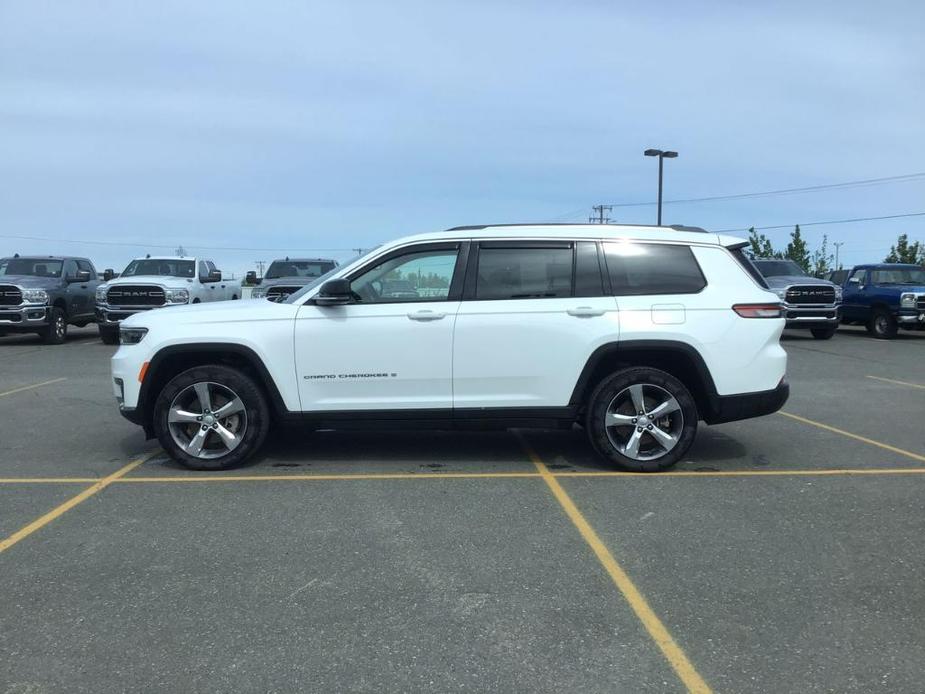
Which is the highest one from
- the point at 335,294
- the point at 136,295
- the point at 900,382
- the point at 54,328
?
the point at 335,294

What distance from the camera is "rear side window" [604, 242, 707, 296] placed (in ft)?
20.0

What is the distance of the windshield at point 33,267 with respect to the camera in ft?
61.2

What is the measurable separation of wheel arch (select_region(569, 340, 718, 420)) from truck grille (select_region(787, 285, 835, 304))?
14.4 metres

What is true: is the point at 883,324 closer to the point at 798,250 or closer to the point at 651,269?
the point at 651,269

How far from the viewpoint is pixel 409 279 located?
6.15 meters

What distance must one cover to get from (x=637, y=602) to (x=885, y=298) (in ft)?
62.9

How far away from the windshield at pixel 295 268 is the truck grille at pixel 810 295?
11.3m

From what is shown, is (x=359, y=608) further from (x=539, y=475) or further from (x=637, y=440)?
(x=637, y=440)

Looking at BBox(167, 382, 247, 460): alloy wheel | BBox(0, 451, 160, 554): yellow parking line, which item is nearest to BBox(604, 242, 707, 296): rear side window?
BBox(167, 382, 247, 460): alloy wheel

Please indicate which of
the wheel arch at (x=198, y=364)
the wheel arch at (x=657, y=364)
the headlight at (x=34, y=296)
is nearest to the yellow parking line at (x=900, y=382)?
the wheel arch at (x=657, y=364)

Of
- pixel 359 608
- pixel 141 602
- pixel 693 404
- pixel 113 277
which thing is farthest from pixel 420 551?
pixel 113 277

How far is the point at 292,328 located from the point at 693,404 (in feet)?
10.4

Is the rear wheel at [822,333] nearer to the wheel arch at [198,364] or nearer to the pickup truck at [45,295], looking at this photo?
the wheel arch at [198,364]

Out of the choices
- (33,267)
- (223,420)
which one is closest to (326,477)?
(223,420)
